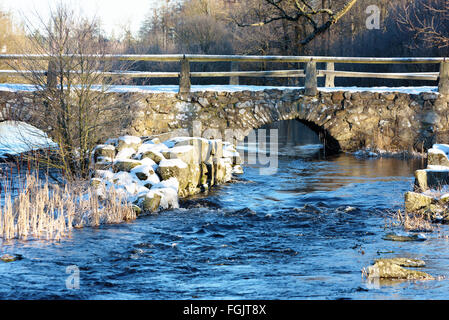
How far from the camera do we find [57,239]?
7031mm

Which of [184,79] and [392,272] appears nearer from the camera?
[392,272]

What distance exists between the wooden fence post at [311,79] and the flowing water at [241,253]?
170 inches

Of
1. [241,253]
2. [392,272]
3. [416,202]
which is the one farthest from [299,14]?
[392,272]

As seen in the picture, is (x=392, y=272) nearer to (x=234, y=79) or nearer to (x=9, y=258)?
(x=9, y=258)

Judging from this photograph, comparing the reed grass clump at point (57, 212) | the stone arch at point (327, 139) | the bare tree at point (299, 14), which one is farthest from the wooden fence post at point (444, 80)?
the reed grass clump at point (57, 212)

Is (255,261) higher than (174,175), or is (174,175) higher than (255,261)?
(174,175)

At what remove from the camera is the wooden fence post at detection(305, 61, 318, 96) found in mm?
13998

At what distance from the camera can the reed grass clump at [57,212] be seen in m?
7.15

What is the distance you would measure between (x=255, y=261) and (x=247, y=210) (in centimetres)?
271

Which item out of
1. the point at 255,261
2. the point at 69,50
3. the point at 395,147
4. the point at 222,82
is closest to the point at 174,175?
the point at 69,50

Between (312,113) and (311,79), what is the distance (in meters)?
0.88

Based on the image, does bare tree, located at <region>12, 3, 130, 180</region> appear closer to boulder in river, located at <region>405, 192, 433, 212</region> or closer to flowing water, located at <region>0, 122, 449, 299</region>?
flowing water, located at <region>0, 122, 449, 299</region>

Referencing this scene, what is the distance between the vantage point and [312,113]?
571 inches
